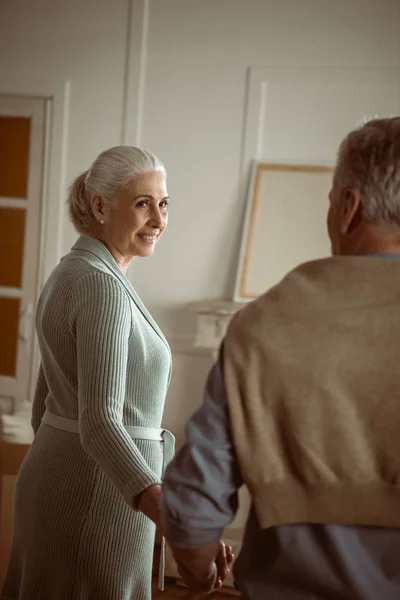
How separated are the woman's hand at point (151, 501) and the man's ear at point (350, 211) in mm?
620

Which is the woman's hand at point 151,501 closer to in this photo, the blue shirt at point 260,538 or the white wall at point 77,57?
the blue shirt at point 260,538

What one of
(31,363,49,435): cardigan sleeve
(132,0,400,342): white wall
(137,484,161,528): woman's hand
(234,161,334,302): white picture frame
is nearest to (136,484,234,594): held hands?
(137,484,161,528): woman's hand

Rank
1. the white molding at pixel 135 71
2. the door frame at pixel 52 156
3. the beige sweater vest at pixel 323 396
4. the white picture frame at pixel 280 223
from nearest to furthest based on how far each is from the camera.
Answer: the beige sweater vest at pixel 323 396 → the white picture frame at pixel 280 223 → the white molding at pixel 135 71 → the door frame at pixel 52 156

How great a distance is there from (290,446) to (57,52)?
3.96m

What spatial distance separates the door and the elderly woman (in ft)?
9.39

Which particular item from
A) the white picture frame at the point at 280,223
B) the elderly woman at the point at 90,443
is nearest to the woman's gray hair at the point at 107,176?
the elderly woman at the point at 90,443

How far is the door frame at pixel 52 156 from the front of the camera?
4.44m

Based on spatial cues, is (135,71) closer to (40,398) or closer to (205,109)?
(205,109)

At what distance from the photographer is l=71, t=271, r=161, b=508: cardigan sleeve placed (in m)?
1.41

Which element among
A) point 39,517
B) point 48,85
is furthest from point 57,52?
point 39,517

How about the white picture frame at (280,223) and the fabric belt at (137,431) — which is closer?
the fabric belt at (137,431)

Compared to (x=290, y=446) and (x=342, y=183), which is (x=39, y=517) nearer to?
(x=290, y=446)

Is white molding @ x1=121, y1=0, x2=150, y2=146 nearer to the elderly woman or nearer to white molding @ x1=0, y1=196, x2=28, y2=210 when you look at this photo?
white molding @ x1=0, y1=196, x2=28, y2=210

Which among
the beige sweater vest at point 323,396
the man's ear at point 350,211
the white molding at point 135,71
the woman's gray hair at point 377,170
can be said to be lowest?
the beige sweater vest at point 323,396
